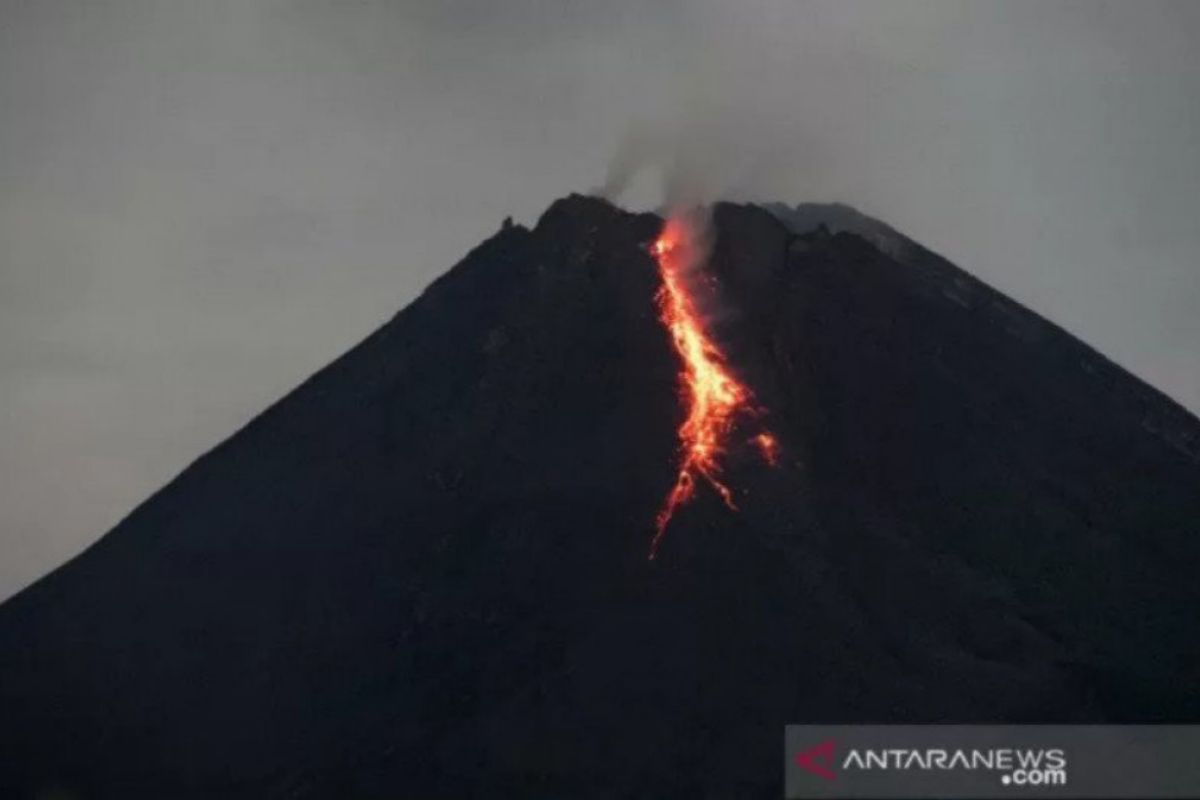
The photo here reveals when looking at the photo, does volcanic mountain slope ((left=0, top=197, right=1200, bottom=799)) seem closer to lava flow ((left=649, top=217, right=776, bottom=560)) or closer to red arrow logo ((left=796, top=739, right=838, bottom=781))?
lava flow ((left=649, top=217, right=776, bottom=560))

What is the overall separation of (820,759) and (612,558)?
16567 mm

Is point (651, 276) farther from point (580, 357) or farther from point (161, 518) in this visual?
point (161, 518)

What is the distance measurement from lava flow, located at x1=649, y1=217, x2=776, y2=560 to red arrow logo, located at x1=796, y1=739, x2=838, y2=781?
48.0 feet

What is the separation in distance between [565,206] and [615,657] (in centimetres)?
2346

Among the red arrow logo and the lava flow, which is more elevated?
the lava flow

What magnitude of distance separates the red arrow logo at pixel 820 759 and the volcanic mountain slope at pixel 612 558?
306 cm

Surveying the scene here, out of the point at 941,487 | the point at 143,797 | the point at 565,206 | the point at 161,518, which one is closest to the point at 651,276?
the point at 565,206

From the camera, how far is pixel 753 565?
9131cm

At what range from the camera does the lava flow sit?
94.6 meters
